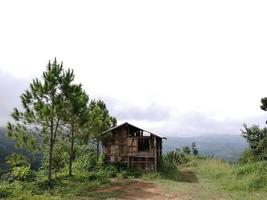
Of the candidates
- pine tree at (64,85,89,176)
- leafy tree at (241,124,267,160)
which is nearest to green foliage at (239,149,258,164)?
leafy tree at (241,124,267,160)

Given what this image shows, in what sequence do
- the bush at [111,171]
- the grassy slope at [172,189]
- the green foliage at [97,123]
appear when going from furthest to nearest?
the bush at [111,171]
the green foliage at [97,123]
the grassy slope at [172,189]

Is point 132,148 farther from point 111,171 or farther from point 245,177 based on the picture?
point 245,177

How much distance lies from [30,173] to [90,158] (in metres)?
7.60

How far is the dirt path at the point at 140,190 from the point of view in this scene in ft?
49.0

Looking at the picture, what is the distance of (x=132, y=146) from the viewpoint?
2572cm

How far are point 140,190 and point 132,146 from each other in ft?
29.1

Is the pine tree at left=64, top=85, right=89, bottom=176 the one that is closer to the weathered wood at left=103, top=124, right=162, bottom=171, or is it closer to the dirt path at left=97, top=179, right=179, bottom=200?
the dirt path at left=97, top=179, right=179, bottom=200

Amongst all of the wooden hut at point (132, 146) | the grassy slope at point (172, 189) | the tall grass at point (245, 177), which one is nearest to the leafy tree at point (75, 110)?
the grassy slope at point (172, 189)

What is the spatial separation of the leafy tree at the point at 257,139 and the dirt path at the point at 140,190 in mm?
12360

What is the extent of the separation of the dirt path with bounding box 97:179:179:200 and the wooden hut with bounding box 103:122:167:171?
512cm

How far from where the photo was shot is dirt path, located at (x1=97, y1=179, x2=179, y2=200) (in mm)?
14934

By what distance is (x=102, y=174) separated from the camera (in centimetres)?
2161

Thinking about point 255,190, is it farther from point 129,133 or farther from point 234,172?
point 129,133

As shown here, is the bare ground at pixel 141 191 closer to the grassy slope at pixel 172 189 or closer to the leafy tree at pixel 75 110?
the grassy slope at pixel 172 189
